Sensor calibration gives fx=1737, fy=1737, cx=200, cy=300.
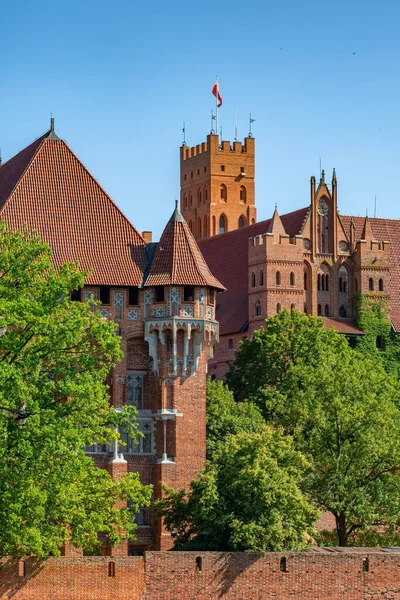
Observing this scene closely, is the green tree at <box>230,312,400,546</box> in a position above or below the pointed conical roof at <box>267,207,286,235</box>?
below

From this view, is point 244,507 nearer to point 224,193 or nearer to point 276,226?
point 276,226

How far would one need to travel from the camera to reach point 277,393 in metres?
76.8

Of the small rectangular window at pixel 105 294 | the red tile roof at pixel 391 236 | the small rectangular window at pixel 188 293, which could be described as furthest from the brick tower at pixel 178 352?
the red tile roof at pixel 391 236

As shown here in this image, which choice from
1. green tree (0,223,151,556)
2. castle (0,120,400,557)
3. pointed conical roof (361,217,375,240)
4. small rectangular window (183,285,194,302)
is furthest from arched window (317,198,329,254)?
green tree (0,223,151,556)

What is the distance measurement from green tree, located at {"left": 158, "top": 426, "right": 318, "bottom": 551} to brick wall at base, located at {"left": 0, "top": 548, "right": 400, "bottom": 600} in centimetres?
91

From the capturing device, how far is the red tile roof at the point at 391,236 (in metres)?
102

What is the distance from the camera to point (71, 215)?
62.2 m

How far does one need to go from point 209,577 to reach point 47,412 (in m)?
8.38

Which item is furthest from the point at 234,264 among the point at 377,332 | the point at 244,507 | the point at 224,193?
the point at 244,507

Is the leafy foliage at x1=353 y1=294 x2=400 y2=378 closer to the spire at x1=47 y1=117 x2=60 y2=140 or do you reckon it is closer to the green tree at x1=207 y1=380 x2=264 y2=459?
the green tree at x1=207 y1=380 x2=264 y2=459

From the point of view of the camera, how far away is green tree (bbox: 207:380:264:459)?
229ft

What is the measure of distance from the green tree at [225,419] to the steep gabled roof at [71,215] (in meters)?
9.82

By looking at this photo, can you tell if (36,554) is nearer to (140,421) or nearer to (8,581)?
(8,581)

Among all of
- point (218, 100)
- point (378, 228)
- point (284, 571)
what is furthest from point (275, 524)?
point (218, 100)
